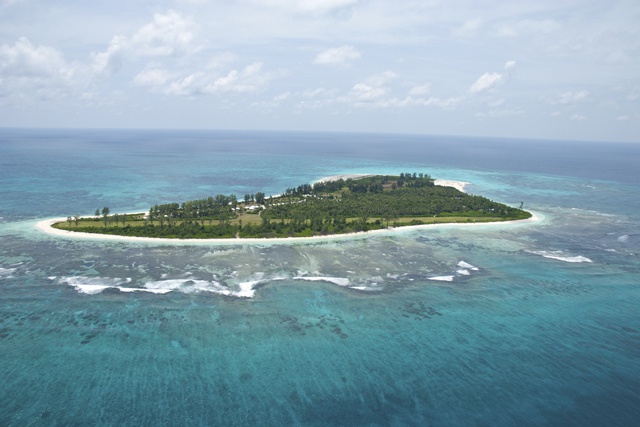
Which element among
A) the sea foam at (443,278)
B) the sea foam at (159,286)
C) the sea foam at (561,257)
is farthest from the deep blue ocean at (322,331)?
the sea foam at (443,278)

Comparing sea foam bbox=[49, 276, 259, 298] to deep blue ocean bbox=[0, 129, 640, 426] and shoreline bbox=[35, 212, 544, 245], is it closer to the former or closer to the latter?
deep blue ocean bbox=[0, 129, 640, 426]

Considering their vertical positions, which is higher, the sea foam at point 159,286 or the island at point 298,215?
the island at point 298,215

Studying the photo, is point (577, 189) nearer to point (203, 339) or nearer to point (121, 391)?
point (203, 339)

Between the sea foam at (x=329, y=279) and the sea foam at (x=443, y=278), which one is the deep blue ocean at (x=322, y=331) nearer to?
the sea foam at (x=329, y=279)

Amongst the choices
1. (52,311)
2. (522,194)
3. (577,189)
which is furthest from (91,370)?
(577,189)

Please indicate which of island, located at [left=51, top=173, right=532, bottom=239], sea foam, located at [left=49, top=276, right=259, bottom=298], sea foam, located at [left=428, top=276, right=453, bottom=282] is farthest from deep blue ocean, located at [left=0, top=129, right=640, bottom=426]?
island, located at [left=51, top=173, right=532, bottom=239]

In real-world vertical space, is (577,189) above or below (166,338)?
above
